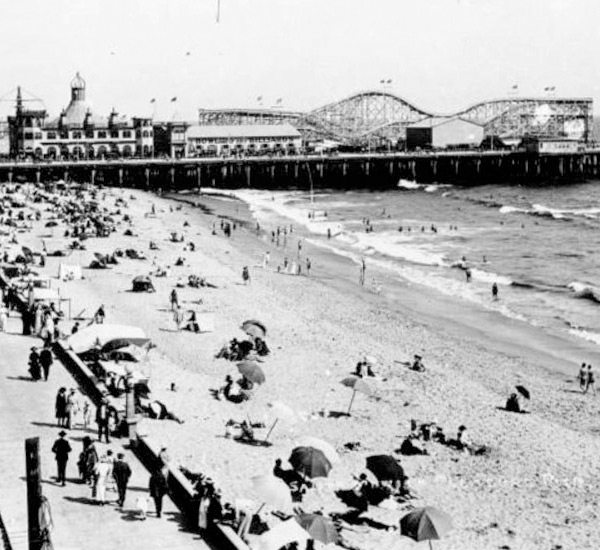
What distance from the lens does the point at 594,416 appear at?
25156mm

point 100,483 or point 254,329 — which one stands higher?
point 254,329

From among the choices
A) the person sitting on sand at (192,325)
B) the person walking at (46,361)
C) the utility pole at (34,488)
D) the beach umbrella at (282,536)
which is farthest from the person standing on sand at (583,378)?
the utility pole at (34,488)

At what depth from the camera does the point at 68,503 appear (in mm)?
15766

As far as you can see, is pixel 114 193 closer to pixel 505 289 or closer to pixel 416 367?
pixel 505 289

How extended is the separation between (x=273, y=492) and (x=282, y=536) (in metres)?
1.55

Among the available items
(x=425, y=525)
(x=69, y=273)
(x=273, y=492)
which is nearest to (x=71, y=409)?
(x=273, y=492)

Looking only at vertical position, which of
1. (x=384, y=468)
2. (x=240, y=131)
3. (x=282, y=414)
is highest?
(x=240, y=131)

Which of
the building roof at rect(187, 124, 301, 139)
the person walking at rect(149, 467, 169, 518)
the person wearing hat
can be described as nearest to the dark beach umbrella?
the person walking at rect(149, 467, 169, 518)

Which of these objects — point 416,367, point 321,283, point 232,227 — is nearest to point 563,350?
point 416,367

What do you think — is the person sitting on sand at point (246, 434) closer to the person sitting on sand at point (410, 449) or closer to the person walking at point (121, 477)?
the person sitting on sand at point (410, 449)

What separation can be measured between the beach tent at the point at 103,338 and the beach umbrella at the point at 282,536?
10849 mm

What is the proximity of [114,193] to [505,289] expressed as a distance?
51.9 meters

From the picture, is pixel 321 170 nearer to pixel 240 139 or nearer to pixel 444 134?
pixel 240 139

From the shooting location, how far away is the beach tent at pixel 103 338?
24297 millimetres
